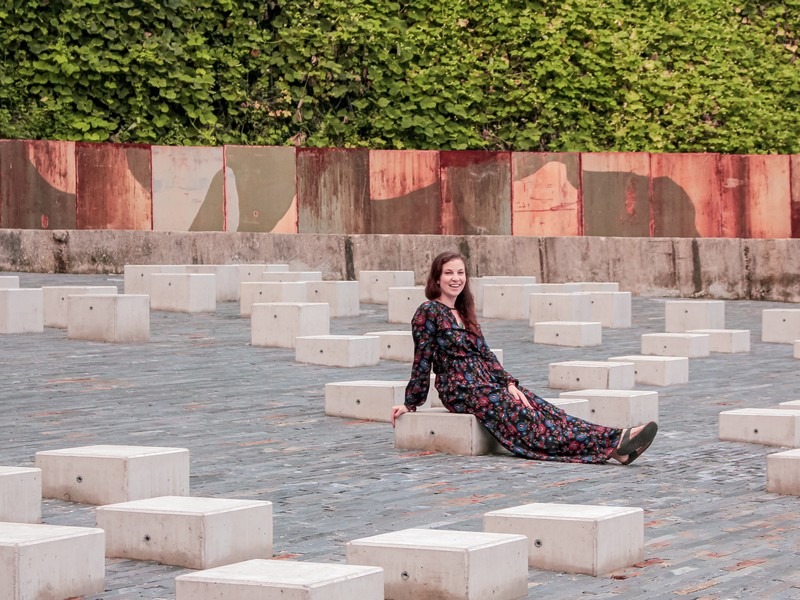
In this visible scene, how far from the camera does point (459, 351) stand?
34.0 ft

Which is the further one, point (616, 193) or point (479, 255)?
point (616, 193)

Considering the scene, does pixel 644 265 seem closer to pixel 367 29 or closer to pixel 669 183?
pixel 669 183

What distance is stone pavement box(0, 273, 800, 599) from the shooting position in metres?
7.02

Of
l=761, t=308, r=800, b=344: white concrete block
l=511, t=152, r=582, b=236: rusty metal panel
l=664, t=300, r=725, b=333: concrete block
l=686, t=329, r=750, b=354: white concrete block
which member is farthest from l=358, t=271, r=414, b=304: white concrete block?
l=511, t=152, r=582, b=236: rusty metal panel

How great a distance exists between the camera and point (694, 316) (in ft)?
66.2

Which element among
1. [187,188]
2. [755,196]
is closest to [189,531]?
[187,188]

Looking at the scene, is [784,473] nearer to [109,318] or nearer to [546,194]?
[109,318]

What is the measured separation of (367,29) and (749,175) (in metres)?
8.32

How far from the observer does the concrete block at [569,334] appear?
18.0 m

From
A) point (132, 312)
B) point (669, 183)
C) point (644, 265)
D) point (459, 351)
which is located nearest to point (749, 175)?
point (669, 183)

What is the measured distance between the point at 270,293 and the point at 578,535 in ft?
43.2

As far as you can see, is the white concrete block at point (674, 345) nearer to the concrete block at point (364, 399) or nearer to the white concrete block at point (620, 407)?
the white concrete block at point (620, 407)

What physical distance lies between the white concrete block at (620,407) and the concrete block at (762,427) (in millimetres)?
709

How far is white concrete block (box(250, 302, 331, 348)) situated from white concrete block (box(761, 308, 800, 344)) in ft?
18.7
